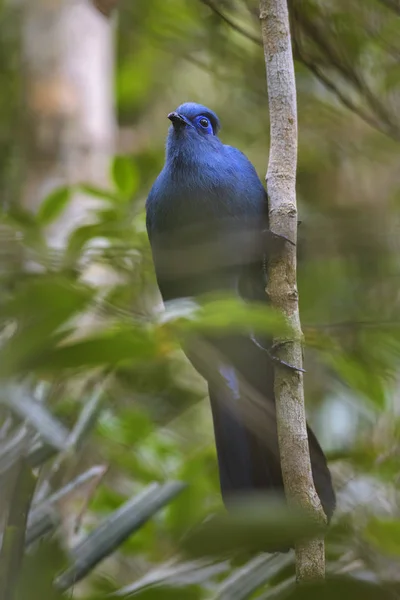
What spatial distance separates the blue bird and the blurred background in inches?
5.1

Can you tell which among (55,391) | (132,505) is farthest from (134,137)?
(132,505)

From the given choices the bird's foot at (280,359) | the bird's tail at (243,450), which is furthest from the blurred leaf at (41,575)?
the bird's tail at (243,450)

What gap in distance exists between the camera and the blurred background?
1186 mm

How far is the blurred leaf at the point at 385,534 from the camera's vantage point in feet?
5.38

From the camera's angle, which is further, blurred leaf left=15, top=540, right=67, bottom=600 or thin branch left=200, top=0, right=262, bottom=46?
thin branch left=200, top=0, right=262, bottom=46

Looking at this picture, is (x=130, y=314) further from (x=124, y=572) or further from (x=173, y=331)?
(x=124, y=572)

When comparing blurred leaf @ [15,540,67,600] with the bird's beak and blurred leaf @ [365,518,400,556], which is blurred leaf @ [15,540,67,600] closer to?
blurred leaf @ [365,518,400,556]

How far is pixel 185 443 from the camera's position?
4133mm

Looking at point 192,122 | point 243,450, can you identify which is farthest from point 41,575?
point 192,122

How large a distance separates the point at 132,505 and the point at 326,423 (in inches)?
55.2

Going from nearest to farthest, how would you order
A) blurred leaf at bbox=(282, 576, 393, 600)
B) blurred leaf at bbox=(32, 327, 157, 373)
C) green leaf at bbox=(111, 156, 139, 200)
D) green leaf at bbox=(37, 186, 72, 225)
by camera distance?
blurred leaf at bbox=(282, 576, 393, 600) → blurred leaf at bbox=(32, 327, 157, 373) → green leaf at bbox=(37, 186, 72, 225) → green leaf at bbox=(111, 156, 139, 200)

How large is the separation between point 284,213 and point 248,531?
1418mm

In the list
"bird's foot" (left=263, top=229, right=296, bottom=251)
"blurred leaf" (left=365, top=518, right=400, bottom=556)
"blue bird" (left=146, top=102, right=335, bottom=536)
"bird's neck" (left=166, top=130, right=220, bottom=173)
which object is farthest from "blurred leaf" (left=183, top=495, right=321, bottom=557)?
"bird's neck" (left=166, top=130, right=220, bottom=173)

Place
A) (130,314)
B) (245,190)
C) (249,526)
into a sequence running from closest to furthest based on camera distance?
1. (249,526)
2. (130,314)
3. (245,190)
